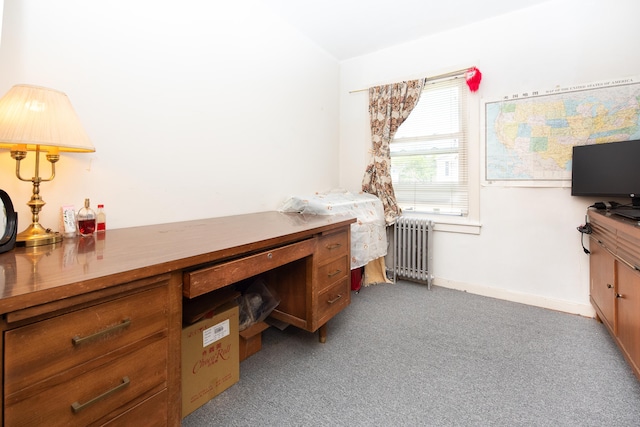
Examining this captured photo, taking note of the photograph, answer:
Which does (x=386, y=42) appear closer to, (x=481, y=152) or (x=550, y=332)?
(x=481, y=152)

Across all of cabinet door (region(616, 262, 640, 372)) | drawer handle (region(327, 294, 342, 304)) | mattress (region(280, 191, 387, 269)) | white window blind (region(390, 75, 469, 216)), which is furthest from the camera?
white window blind (region(390, 75, 469, 216))

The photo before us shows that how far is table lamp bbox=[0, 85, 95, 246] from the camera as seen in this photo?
98cm

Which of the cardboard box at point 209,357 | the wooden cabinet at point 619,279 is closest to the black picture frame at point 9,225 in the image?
the cardboard box at point 209,357

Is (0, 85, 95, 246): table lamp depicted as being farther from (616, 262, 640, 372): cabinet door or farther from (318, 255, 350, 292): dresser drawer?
(616, 262, 640, 372): cabinet door

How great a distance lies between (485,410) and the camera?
4.28ft

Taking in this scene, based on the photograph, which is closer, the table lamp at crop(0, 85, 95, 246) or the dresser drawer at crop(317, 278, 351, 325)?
the table lamp at crop(0, 85, 95, 246)

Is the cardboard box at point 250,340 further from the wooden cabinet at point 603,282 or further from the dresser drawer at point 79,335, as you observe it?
the wooden cabinet at point 603,282

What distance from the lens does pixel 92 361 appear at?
29.3 inches

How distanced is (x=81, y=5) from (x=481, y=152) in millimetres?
2923

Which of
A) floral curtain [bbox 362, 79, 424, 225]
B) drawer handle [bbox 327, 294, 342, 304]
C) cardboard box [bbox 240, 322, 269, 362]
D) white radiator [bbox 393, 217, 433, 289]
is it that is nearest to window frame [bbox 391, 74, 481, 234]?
white radiator [bbox 393, 217, 433, 289]

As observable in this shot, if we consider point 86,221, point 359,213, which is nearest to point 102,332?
point 86,221

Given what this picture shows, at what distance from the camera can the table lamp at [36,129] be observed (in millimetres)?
978

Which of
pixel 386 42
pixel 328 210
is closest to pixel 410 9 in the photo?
pixel 386 42

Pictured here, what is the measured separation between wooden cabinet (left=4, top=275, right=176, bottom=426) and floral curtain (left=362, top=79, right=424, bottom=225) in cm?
240
